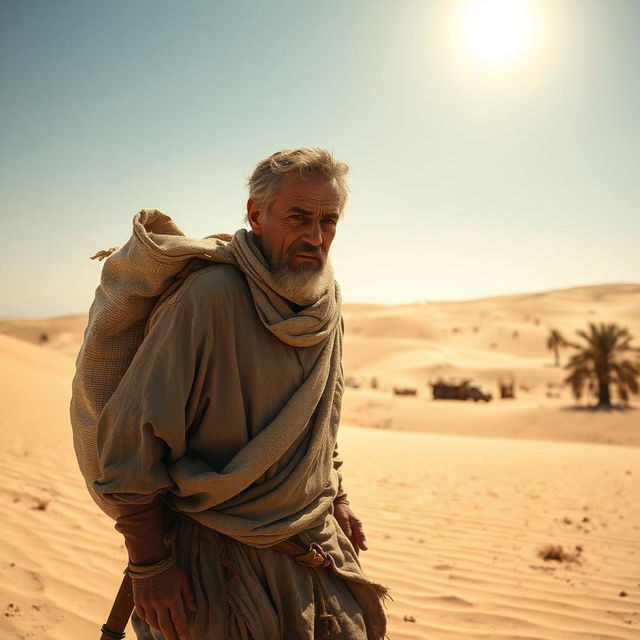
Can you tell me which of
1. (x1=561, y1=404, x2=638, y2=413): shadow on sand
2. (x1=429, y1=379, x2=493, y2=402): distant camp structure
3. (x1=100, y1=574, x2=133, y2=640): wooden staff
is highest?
(x1=100, y1=574, x2=133, y2=640): wooden staff

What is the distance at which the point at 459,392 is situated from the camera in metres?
24.0

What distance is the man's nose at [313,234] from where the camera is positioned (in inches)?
74.5

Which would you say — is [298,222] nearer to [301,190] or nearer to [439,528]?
[301,190]

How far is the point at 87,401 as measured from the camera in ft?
5.86

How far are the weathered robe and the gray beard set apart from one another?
122mm

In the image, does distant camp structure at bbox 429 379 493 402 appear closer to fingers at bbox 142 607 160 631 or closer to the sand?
the sand

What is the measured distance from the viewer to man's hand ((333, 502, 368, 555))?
7.60 ft

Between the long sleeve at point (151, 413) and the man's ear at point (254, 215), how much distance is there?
480mm

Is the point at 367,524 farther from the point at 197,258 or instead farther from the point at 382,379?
the point at 382,379

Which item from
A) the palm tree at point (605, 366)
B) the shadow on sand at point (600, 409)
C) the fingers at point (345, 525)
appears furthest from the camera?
the palm tree at point (605, 366)

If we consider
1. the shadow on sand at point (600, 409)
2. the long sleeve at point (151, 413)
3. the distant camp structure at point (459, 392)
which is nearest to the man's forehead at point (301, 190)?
the long sleeve at point (151, 413)

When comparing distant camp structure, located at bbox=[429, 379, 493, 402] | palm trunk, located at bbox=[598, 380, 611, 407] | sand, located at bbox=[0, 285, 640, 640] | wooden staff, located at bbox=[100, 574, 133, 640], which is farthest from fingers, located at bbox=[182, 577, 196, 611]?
distant camp structure, located at bbox=[429, 379, 493, 402]

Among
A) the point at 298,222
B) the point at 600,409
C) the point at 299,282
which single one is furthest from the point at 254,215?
the point at 600,409

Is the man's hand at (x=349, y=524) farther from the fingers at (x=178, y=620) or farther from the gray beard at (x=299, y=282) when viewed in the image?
the gray beard at (x=299, y=282)
